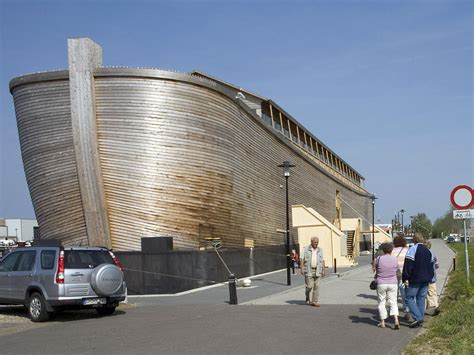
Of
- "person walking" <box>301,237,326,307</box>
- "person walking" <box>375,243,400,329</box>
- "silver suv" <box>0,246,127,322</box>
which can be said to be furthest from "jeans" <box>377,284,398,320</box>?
"silver suv" <box>0,246,127,322</box>

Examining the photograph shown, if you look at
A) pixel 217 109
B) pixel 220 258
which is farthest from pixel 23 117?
pixel 220 258

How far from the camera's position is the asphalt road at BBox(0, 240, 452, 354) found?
909cm

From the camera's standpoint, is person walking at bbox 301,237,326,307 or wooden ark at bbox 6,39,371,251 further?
wooden ark at bbox 6,39,371,251

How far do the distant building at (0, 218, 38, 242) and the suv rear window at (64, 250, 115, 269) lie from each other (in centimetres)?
7229

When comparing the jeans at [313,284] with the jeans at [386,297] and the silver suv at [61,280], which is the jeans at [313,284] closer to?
the jeans at [386,297]

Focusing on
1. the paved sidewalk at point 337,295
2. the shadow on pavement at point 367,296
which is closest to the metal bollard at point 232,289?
the paved sidewalk at point 337,295

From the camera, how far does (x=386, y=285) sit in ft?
34.9

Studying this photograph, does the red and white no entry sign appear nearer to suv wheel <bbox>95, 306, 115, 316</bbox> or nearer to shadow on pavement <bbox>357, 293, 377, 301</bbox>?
shadow on pavement <bbox>357, 293, 377, 301</bbox>

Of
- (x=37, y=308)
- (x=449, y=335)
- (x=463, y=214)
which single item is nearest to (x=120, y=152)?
(x=37, y=308)

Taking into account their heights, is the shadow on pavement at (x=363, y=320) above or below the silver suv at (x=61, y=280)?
below

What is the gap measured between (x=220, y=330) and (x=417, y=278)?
144 inches

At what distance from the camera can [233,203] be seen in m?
25.8

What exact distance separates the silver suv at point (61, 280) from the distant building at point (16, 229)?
7172 cm

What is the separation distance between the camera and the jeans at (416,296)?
1077cm
